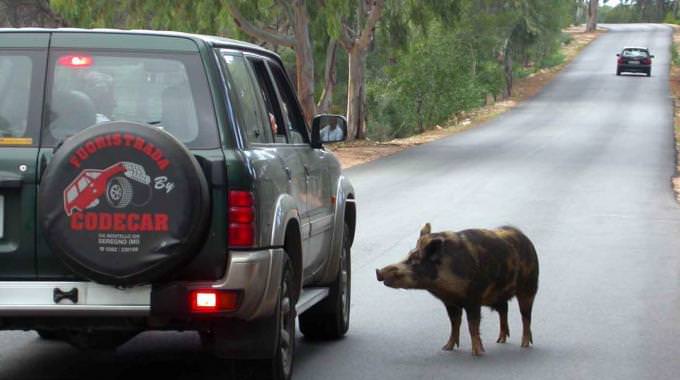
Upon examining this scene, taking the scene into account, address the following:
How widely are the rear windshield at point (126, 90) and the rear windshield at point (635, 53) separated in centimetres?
6883

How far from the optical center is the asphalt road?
814 cm

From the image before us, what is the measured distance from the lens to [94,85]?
6.53 meters

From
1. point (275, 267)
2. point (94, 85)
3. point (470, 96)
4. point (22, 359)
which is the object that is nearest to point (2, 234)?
point (94, 85)

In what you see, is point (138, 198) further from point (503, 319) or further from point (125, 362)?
point (503, 319)

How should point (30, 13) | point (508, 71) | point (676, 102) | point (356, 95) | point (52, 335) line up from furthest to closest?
point (508, 71)
point (676, 102)
point (30, 13)
point (356, 95)
point (52, 335)

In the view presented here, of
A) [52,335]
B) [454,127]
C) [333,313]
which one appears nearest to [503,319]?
[333,313]

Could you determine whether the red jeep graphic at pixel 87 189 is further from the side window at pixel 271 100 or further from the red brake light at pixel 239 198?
the side window at pixel 271 100

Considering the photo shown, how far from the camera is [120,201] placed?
6016 millimetres

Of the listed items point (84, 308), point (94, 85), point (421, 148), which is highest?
point (94, 85)

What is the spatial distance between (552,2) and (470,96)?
552 inches

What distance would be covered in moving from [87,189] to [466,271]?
2.88m

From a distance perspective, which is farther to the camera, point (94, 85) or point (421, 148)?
point (421, 148)

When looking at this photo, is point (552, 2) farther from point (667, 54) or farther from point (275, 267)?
point (275, 267)

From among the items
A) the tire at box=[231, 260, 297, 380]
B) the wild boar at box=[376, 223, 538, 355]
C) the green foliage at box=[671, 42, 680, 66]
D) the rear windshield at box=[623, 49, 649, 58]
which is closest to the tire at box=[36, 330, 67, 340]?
the tire at box=[231, 260, 297, 380]
